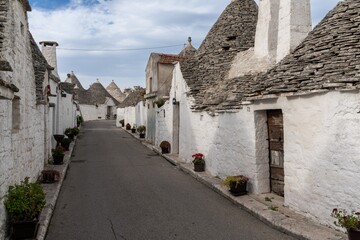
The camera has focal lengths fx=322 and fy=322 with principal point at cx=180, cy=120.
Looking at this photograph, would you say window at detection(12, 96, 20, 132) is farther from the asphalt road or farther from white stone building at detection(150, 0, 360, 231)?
white stone building at detection(150, 0, 360, 231)

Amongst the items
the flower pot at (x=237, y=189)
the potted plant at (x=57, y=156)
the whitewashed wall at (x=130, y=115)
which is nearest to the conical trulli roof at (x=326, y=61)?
the flower pot at (x=237, y=189)

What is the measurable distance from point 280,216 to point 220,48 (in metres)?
9.70

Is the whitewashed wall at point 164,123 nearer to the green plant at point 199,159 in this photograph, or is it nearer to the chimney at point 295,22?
the green plant at point 199,159

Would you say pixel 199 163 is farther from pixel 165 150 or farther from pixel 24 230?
pixel 24 230

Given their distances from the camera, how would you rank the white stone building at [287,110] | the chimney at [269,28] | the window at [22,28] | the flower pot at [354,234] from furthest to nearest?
the chimney at [269,28]
the window at [22,28]
the white stone building at [287,110]
the flower pot at [354,234]

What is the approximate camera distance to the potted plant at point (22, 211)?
17.1 ft

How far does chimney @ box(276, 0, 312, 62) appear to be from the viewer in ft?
30.2

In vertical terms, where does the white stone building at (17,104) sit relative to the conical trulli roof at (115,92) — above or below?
below

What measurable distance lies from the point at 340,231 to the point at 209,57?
1051 cm

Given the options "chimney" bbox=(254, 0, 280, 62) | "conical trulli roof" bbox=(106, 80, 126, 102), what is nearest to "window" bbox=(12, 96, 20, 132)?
"chimney" bbox=(254, 0, 280, 62)

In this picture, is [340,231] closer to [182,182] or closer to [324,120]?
[324,120]

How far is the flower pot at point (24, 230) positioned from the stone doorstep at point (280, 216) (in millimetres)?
4318

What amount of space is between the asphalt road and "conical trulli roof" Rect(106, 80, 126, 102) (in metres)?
53.7

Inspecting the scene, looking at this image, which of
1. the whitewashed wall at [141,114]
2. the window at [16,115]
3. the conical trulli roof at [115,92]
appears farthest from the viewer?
the conical trulli roof at [115,92]
